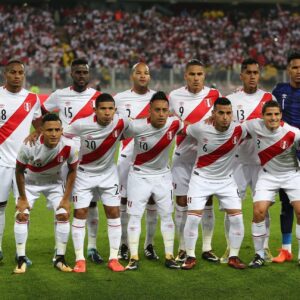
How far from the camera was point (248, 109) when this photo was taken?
30.5 ft

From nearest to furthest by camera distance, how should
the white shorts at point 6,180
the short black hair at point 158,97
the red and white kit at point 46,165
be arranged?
the red and white kit at point 46,165 → the short black hair at point 158,97 → the white shorts at point 6,180

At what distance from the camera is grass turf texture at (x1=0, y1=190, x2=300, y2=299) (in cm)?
762

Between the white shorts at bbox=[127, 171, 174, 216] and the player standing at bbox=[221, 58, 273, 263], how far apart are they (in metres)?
0.83

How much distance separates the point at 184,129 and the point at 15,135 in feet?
6.61

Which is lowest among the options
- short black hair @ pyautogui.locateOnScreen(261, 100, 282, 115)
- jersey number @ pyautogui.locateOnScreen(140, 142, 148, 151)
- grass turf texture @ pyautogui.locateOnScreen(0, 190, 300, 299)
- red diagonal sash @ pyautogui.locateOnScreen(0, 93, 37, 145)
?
grass turf texture @ pyautogui.locateOnScreen(0, 190, 300, 299)

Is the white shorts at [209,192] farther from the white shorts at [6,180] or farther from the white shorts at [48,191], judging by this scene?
the white shorts at [6,180]

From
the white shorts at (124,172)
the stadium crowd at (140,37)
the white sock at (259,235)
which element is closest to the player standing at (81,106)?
the white shorts at (124,172)

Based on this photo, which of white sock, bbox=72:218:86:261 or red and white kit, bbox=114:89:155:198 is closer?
white sock, bbox=72:218:86:261

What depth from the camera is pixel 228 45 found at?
40.6 metres

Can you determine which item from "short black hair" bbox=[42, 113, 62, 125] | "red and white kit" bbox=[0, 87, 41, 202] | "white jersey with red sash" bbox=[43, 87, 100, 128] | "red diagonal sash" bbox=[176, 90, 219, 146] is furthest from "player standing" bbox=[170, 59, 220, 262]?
"red and white kit" bbox=[0, 87, 41, 202]

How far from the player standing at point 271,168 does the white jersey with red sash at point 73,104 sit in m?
1.91

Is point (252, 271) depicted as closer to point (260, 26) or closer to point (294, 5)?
point (260, 26)

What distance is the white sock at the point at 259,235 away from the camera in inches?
347

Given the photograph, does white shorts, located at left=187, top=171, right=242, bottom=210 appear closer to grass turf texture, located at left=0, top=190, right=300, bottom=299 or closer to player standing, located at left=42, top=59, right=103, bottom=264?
grass turf texture, located at left=0, top=190, right=300, bottom=299
